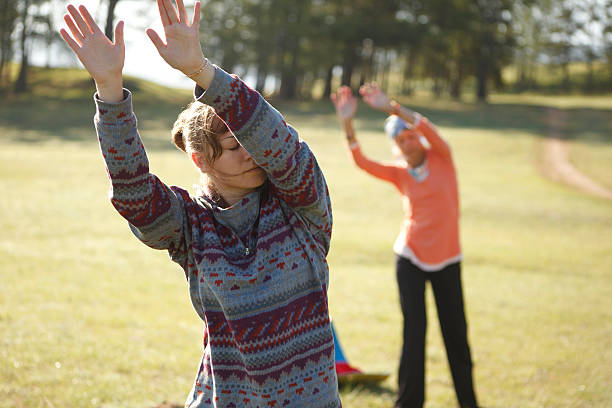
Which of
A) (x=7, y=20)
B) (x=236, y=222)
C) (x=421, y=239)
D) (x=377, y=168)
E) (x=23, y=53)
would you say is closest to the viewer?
(x=236, y=222)

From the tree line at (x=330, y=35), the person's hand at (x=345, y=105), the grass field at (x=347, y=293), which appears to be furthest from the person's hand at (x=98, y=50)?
the tree line at (x=330, y=35)

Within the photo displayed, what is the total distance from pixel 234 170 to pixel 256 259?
322mm

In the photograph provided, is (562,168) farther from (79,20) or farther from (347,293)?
(79,20)

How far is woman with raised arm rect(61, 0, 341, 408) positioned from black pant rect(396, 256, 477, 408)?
2.61m

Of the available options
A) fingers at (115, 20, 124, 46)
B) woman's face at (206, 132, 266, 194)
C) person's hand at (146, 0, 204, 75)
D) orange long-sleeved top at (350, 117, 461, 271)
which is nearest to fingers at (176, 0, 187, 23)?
person's hand at (146, 0, 204, 75)

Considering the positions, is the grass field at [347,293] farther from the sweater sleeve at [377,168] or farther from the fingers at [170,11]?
the fingers at [170,11]

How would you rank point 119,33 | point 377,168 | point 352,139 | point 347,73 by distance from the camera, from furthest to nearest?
point 347,73
point 377,168
point 352,139
point 119,33

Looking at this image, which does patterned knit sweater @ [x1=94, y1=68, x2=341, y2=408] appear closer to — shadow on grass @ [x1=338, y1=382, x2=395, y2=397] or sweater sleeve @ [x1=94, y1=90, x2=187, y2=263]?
sweater sleeve @ [x1=94, y1=90, x2=187, y2=263]

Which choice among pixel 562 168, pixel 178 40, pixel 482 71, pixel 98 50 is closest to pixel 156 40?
pixel 178 40

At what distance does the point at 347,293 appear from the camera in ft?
30.9

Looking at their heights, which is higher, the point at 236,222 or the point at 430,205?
the point at 236,222

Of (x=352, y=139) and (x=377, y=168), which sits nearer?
(x=352, y=139)

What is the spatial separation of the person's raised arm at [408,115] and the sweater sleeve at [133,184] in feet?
9.22

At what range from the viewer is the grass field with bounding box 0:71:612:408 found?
5.54 metres
